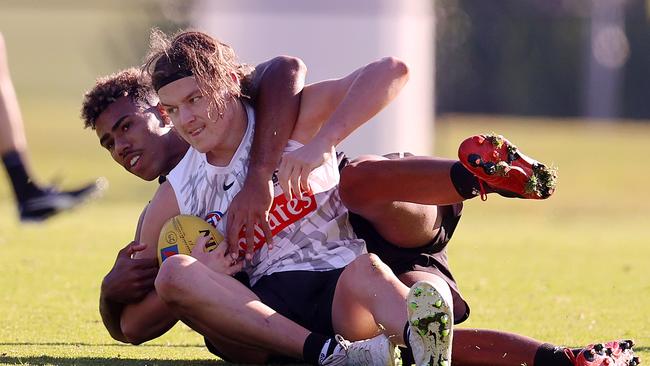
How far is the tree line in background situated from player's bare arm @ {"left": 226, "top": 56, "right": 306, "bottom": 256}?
88.3 ft

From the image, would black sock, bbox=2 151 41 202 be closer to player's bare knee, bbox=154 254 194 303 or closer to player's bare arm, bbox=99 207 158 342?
player's bare arm, bbox=99 207 158 342

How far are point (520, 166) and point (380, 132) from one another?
46.2 ft

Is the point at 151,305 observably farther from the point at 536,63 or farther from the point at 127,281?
the point at 536,63

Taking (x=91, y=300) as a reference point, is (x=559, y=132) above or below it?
below

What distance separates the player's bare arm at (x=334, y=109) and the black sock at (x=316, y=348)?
57cm

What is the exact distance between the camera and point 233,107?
502 centimetres

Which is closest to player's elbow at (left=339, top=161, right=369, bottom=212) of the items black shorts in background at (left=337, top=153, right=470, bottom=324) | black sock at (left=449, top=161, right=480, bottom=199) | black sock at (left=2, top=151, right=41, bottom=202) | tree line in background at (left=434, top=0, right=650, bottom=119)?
black shorts in background at (left=337, top=153, right=470, bottom=324)

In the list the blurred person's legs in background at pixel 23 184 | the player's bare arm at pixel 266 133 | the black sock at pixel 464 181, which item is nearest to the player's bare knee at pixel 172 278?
the player's bare arm at pixel 266 133

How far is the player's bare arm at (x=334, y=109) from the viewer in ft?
14.9

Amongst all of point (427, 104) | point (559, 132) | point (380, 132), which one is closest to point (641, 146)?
point (559, 132)

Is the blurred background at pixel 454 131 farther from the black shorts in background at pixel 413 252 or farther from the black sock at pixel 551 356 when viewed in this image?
the black sock at pixel 551 356

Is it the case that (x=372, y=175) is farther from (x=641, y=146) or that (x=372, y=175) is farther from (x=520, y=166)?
(x=641, y=146)

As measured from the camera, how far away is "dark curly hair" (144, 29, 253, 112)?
4855 mm

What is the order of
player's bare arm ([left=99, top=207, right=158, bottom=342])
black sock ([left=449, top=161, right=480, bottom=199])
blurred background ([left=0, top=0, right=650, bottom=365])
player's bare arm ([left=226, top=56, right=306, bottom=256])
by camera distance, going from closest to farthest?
black sock ([left=449, top=161, right=480, bottom=199]) < player's bare arm ([left=226, top=56, right=306, bottom=256]) < player's bare arm ([left=99, top=207, right=158, bottom=342]) < blurred background ([left=0, top=0, right=650, bottom=365])
